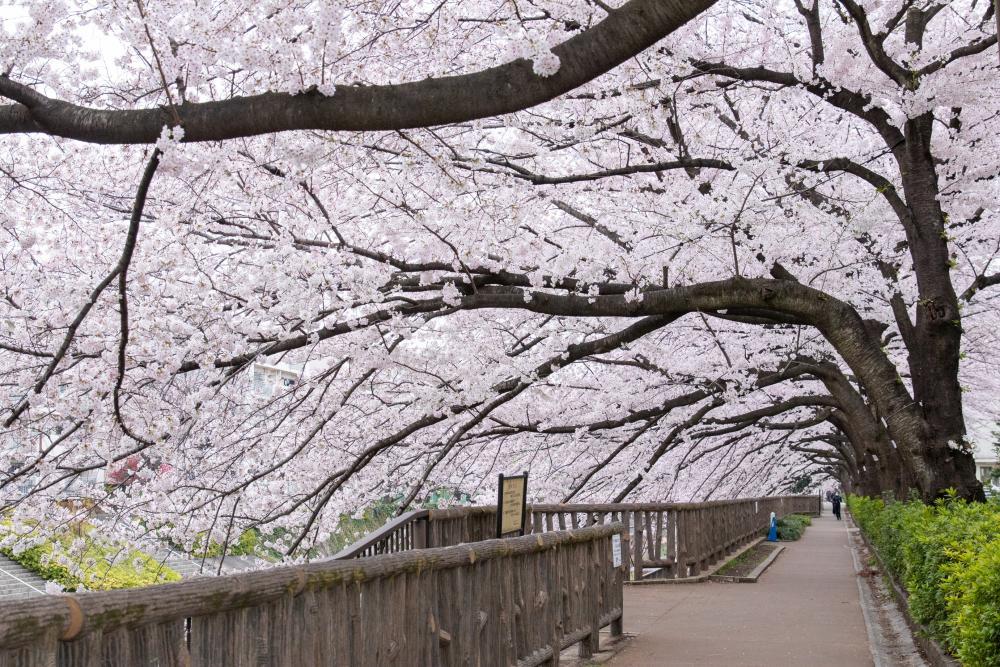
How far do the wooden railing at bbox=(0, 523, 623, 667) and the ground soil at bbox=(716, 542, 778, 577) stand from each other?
33.2 feet

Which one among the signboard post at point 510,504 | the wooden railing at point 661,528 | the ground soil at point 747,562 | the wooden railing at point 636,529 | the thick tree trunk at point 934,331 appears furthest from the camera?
the ground soil at point 747,562

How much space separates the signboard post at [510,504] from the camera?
25.8 feet

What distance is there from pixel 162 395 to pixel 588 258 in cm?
553

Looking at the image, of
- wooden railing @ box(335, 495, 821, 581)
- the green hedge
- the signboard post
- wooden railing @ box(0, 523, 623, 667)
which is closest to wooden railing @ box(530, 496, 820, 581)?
wooden railing @ box(335, 495, 821, 581)

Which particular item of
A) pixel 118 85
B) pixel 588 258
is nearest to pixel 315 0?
pixel 118 85

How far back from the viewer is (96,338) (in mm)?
9031

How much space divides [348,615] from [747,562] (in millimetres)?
18522

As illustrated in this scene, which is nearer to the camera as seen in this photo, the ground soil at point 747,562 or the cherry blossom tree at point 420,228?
the cherry blossom tree at point 420,228

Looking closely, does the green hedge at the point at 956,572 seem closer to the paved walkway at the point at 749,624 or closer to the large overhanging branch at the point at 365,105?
the paved walkway at the point at 749,624

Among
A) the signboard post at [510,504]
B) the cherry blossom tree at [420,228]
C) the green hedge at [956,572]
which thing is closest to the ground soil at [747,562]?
the cherry blossom tree at [420,228]

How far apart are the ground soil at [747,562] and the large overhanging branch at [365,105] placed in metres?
14.2

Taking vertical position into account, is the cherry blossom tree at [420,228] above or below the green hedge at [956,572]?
above

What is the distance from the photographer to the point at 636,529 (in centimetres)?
1520

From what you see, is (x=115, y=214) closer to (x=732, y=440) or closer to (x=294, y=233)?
(x=294, y=233)
